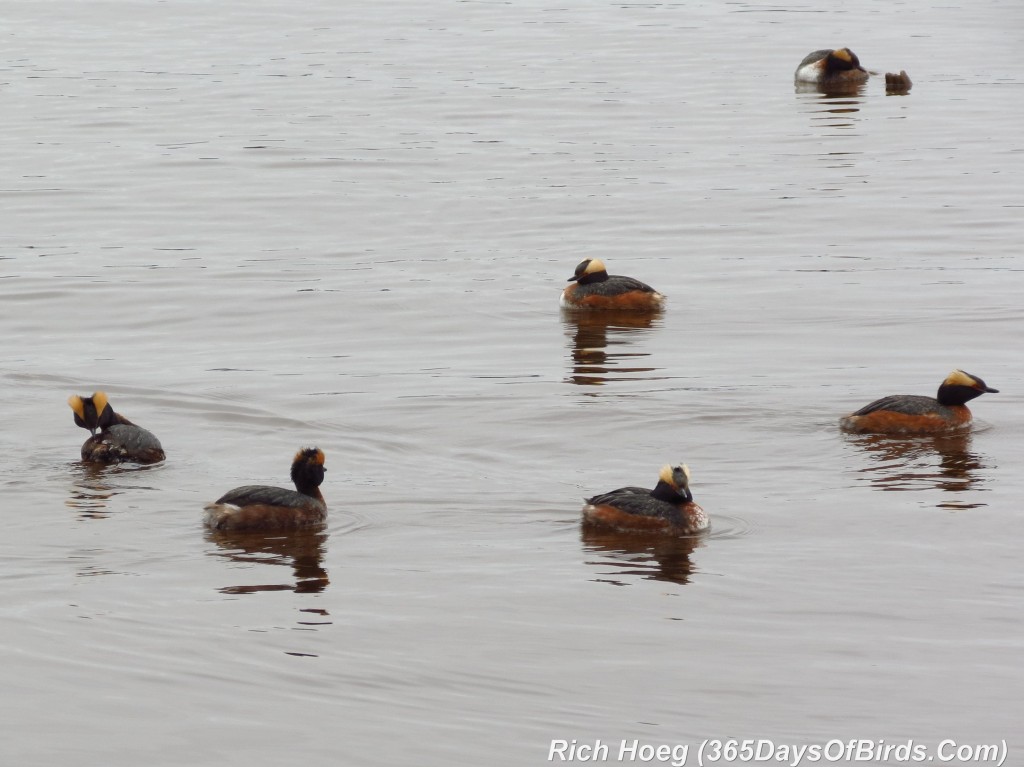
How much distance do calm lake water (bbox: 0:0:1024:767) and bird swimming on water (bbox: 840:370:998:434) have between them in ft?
0.63

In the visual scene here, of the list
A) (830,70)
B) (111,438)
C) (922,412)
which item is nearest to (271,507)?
(111,438)

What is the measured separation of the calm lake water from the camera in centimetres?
984

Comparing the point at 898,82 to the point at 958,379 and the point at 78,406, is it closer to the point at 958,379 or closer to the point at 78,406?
the point at 958,379

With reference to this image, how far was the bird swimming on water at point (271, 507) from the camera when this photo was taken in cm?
1293

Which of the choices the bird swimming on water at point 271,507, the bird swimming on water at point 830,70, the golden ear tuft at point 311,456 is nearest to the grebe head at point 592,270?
the golden ear tuft at point 311,456

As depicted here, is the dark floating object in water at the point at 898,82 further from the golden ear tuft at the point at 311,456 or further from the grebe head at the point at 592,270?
the golden ear tuft at the point at 311,456

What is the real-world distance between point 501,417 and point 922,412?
374 centimetres

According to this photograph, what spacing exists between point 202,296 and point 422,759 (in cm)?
1370

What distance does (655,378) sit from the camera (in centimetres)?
1775

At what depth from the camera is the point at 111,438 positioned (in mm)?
14633

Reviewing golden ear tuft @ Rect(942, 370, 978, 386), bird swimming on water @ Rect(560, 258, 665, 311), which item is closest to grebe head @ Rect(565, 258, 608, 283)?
bird swimming on water @ Rect(560, 258, 665, 311)

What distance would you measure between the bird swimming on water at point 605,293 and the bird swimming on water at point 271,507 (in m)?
7.94

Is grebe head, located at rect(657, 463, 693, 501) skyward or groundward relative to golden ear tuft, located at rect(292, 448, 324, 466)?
groundward

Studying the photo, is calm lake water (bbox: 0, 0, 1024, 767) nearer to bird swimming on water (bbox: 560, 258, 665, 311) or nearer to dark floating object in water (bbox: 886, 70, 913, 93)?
bird swimming on water (bbox: 560, 258, 665, 311)
